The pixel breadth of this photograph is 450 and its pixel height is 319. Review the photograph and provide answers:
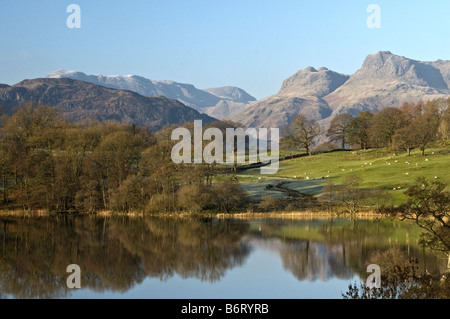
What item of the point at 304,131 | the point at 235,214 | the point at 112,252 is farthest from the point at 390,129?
the point at 112,252

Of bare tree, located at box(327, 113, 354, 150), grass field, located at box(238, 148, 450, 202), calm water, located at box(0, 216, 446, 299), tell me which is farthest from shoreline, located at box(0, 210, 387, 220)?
bare tree, located at box(327, 113, 354, 150)

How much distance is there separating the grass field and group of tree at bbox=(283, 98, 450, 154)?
3229 millimetres

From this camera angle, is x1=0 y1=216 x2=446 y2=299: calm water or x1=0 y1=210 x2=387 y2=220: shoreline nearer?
x1=0 y1=216 x2=446 y2=299: calm water

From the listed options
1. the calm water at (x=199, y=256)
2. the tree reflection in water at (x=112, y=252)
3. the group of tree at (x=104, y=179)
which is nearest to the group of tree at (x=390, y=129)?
the calm water at (x=199, y=256)

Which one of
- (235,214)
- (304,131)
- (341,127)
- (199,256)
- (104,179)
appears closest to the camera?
(199,256)

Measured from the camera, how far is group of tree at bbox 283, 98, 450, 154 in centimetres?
9453

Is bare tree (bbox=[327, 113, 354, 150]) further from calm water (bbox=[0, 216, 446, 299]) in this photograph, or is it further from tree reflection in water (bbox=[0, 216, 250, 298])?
tree reflection in water (bbox=[0, 216, 250, 298])

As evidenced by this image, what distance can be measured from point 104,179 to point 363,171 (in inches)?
1735

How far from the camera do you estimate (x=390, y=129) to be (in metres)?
109

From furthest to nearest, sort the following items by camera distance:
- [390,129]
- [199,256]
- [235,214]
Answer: [390,129]
[235,214]
[199,256]

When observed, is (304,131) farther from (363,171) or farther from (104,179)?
(104,179)

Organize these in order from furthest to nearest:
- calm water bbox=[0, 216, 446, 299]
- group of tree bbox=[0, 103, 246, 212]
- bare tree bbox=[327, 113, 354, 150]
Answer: bare tree bbox=[327, 113, 354, 150] → group of tree bbox=[0, 103, 246, 212] → calm water bbox=[0, 216, 446, 299]
